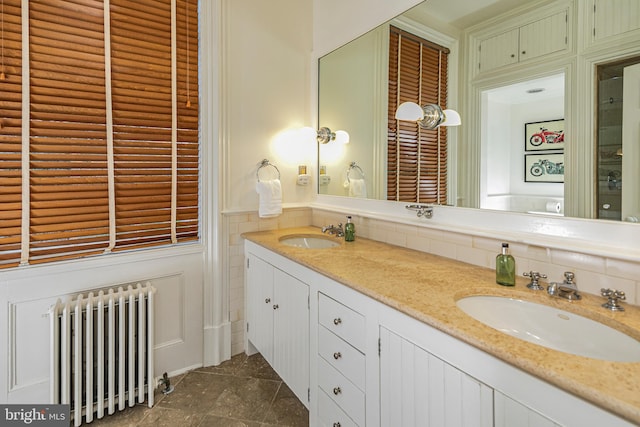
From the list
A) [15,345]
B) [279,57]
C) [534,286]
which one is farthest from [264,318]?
[279,57]

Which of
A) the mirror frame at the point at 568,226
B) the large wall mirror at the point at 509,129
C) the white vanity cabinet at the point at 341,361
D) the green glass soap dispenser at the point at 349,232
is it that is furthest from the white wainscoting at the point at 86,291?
the mirror frame at the point at 568,226

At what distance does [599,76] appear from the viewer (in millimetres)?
1048

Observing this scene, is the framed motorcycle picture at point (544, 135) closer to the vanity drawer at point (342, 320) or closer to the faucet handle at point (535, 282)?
the faucet handle at point (535, 282)

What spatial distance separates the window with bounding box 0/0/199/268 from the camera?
151cm

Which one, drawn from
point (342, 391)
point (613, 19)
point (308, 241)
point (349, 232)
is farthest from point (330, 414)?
point (613, 19)

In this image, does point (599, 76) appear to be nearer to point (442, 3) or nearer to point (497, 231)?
point (497, 231)

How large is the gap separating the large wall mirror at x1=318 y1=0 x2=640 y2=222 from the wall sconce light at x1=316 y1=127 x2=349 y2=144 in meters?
0.23

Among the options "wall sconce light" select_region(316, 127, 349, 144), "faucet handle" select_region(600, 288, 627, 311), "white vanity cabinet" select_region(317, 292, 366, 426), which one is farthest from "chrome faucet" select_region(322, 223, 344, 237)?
"faucet handle" select_region(600, 288, 627, 311)

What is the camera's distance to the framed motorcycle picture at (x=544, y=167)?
116 cm

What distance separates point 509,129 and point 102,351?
83.7 inches

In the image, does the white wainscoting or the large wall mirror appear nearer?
the large wall mirror

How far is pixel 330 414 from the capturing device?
135 centimetres

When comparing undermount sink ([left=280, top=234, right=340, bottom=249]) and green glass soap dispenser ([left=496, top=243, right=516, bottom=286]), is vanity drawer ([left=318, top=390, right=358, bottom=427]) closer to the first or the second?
green glass soap dispenser ([left=496, top=243, right=516, bottom=286])

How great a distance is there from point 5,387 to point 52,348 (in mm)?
341
